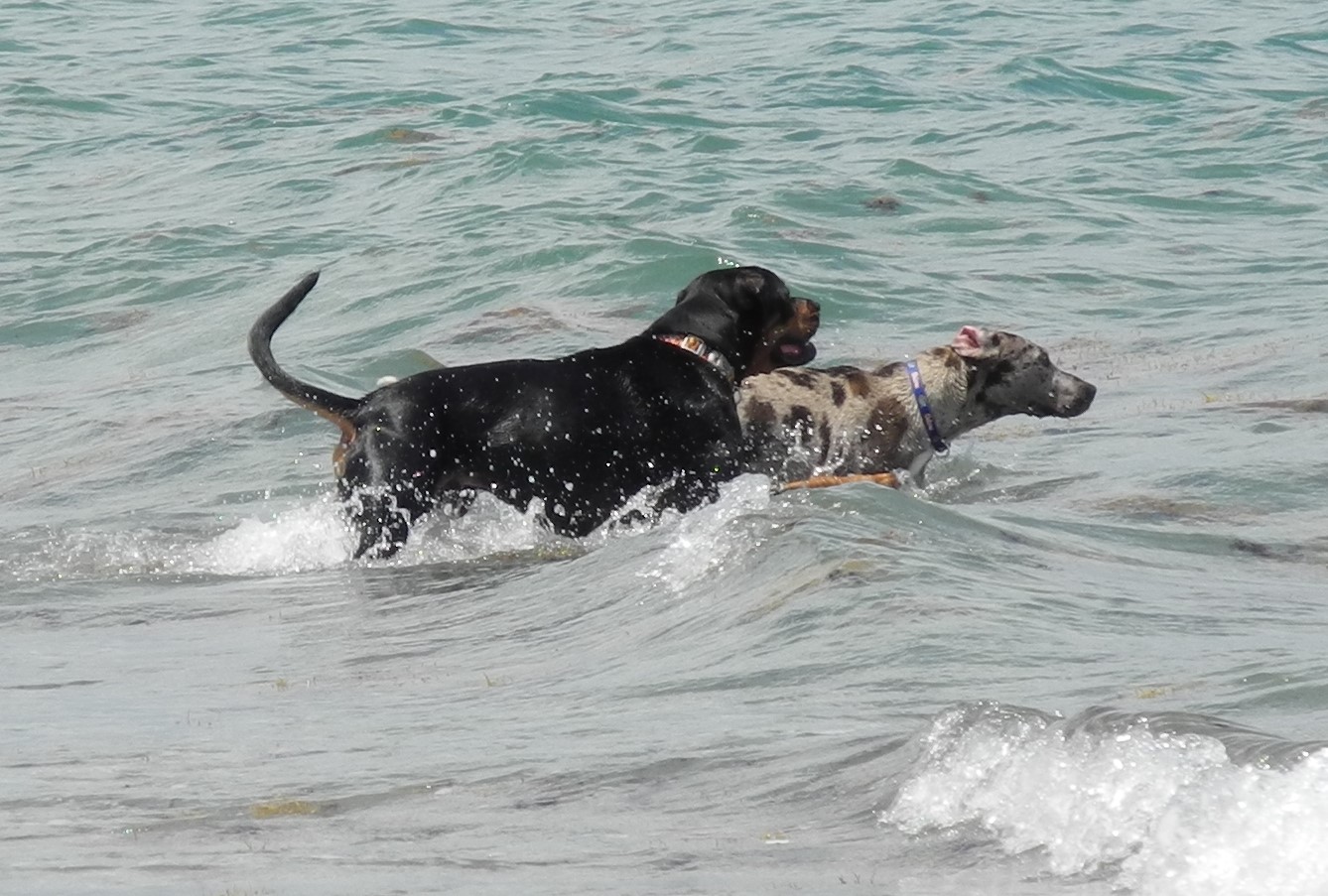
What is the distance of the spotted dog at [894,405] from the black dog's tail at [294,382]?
72.4 inches

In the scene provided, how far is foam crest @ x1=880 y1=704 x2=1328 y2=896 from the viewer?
128 inches

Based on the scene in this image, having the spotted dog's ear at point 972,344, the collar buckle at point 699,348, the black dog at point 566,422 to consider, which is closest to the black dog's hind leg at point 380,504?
the black dog at point 566,422

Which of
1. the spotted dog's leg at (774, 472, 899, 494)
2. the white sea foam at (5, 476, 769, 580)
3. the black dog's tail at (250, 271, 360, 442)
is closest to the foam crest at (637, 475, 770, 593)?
the white sea foam at (5, 476, 769, 580)

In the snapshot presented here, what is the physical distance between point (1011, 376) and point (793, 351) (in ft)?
4.23

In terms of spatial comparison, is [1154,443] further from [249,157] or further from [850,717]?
[249,157]

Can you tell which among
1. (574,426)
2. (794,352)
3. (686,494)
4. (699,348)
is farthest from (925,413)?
(574,426)

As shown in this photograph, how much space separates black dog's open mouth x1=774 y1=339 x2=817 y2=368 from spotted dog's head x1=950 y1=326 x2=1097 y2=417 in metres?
1.05

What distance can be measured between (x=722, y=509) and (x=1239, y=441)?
3493 millimetres

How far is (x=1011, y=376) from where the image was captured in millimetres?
9211

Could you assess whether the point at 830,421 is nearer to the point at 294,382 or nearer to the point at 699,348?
the point at 699,348

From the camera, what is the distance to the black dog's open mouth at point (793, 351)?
838 cm

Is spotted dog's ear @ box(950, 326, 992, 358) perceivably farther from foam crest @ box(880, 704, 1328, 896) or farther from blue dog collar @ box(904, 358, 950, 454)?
foam crest @ box(880, 704, 1328, 896)

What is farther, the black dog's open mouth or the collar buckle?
the black dog's open mouth

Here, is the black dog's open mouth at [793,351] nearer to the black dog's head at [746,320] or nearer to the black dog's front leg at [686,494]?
the black dog's head at [746,320]
